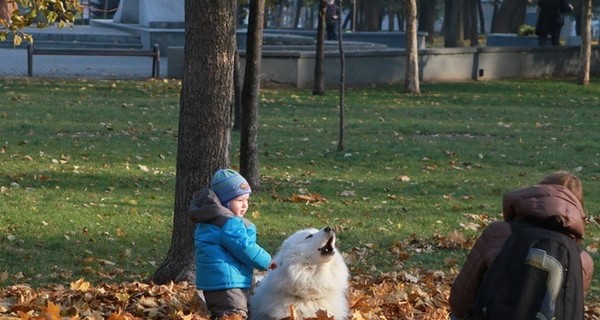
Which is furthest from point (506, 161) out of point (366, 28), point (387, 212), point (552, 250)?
point (366, 28)

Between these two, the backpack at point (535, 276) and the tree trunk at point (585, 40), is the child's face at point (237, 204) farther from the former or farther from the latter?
the tree trunk at point (585, 40)

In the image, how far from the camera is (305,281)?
6.06 m

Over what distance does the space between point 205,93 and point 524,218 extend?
3.52m

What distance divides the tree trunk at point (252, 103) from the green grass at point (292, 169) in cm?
37

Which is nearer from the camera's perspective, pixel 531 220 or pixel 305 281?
pixel 531 220

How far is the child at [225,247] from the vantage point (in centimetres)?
635

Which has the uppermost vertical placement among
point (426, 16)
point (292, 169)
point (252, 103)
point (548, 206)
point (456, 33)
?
point (548, 206)

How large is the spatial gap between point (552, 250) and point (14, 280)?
5.48 m

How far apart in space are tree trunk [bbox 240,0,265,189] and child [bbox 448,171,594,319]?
822 centimetres

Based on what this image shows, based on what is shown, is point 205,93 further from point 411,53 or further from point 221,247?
point 411,53

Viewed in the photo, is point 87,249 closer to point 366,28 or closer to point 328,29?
point 328,29

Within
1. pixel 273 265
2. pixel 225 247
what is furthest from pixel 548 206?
pixel 225 247

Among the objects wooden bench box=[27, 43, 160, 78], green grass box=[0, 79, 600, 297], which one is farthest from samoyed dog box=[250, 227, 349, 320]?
wooden bench box=[27, 43, 160, 78]

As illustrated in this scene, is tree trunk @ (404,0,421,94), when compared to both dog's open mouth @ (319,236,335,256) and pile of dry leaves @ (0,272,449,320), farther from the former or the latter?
dog's open mouth @ (319,236,335,256)
